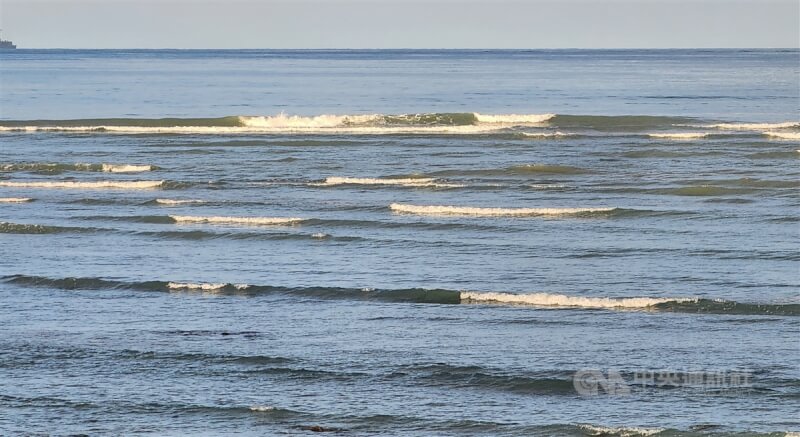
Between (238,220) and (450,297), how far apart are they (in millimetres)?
7056

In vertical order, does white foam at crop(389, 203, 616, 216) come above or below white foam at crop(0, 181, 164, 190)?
below

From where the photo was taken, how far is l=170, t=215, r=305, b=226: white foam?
2086 cm

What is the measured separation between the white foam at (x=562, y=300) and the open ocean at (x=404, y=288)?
34mm

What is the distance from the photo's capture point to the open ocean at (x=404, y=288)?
1078 cm

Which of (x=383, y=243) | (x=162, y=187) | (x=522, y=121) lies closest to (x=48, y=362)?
(x=383, y=243)

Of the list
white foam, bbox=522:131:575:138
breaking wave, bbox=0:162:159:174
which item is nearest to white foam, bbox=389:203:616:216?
breaking wave, bbox=0:162:159:174

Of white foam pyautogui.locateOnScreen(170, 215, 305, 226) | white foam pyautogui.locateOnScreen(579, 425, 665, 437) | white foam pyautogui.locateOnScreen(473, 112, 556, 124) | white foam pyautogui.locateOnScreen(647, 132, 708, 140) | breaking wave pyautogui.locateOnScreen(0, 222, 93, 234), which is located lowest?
white foam pyautogui.locateOnScreen(579, 425, 665, 437)

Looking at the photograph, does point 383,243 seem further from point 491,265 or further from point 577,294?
point 577,294

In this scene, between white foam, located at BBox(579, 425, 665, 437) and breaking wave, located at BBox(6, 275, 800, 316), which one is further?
breaking wave, located at BBox(6, 275, 800, 316)

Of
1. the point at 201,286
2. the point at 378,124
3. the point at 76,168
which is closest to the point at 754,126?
the point at 378,124

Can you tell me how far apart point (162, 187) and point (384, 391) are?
1606 cm

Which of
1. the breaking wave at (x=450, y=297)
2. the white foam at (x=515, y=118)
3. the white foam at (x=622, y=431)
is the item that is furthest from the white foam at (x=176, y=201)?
the white foam at (x=515, y=118)

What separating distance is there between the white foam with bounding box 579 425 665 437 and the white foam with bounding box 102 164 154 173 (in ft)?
69.1

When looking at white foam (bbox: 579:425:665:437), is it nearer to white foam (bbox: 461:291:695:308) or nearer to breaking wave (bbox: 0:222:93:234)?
white foam (bbox: 461:291:695:308)
